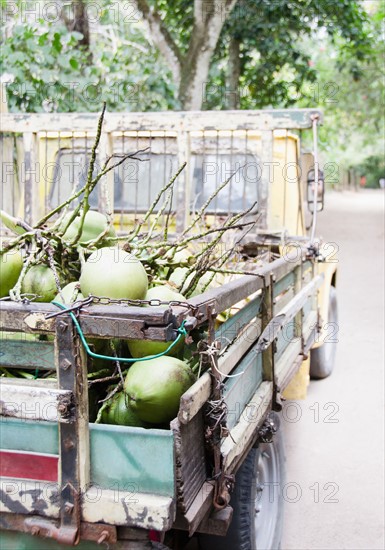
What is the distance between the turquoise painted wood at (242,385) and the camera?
7.00 ft

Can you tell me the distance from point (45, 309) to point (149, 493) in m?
0.52

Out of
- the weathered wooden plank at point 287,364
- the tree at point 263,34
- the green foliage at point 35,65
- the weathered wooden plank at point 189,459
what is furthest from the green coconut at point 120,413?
the tree at point 263,34

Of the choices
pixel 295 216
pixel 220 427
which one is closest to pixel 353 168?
pixel 295 216

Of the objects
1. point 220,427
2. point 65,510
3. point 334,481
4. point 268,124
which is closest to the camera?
point 65,510

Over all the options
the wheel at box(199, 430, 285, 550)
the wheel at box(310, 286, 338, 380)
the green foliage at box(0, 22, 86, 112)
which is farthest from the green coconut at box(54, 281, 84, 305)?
the green foliage at box(0, 22, 86, 112)

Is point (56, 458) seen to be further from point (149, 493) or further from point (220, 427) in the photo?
point (220, 427)

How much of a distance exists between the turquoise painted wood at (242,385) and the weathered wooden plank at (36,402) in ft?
1.85

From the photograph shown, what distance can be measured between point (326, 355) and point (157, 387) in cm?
403

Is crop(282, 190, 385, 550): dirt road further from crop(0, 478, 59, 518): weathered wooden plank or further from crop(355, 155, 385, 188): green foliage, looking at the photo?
crop(355, 155, 385, 188): green foliage

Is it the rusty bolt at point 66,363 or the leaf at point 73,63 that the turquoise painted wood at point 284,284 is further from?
the leaf at point 73,63

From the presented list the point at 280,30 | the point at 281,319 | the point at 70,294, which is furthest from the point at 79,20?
the point at 70,294

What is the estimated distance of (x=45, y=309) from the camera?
1677 mm

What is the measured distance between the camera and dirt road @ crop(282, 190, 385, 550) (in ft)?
10.9

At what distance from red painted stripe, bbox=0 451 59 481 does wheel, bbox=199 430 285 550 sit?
899mm
